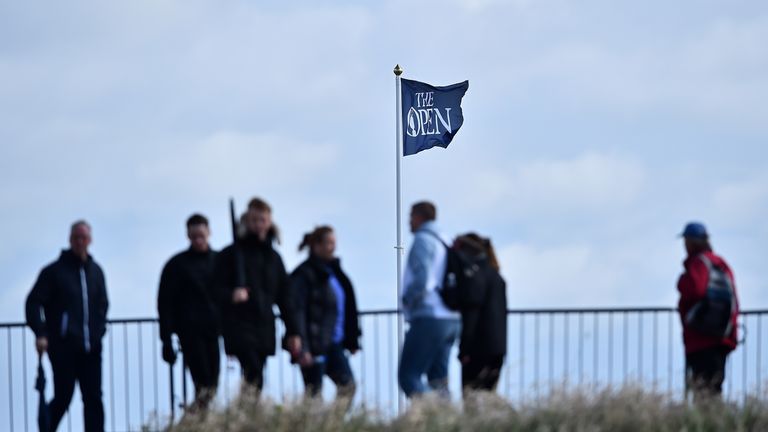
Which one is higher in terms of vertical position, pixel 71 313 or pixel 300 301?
pixel 300 301

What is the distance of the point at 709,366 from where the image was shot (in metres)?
13.1

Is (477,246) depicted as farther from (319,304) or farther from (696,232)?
(696,232)

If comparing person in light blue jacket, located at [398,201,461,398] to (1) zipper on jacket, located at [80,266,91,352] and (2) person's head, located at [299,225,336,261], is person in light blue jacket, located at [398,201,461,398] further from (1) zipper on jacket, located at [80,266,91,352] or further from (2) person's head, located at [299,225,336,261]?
(1) zipper on jacket, located at [80,266,91,352]

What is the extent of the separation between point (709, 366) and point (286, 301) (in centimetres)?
334

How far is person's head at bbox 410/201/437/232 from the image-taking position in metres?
12.4

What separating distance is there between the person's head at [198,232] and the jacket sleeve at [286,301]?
64cm

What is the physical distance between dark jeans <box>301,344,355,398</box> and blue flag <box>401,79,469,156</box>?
32.5 ft

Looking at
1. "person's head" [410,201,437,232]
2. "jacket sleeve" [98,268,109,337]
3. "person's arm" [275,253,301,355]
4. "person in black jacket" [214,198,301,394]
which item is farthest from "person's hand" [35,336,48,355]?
"person's head" [410,201,437,232]

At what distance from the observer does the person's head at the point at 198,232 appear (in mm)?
12688

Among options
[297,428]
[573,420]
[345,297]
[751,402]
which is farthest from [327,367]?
[751,402]

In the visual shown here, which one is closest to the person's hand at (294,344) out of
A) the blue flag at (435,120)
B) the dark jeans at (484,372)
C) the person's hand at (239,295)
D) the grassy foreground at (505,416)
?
the person's hand at (239,295)

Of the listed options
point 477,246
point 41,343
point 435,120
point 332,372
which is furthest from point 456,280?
point 435,120

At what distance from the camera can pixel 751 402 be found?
12227 millimetres

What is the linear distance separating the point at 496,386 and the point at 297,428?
204 centimetres
